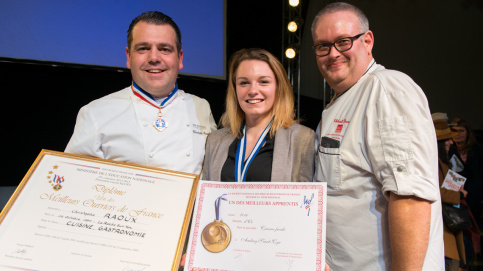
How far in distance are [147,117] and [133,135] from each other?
126mm

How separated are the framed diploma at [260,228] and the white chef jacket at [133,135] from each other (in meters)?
0.41

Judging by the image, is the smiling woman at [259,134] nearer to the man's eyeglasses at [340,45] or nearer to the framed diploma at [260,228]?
the framed diploma at [260,228]

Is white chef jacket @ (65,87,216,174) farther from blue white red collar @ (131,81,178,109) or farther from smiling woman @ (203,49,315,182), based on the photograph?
smiling woman @ (203,49,315,182)

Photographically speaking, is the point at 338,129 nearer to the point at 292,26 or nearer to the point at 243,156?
the point at 243,156

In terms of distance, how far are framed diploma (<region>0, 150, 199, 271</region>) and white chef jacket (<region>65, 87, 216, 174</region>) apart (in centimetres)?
22

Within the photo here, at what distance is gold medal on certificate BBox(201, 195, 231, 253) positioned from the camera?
1439 mm

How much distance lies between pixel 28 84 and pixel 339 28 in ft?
10.2

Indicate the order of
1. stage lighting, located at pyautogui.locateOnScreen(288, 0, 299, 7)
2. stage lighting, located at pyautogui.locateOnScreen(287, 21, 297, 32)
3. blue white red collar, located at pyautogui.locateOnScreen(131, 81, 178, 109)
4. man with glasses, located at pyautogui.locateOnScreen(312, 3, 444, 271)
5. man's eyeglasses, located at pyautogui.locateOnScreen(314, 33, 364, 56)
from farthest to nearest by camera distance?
stage lighting, located at pyautogui.locateOnScreen(287, 21, 297, 32), stage lighting, located at pyautogui.locateOnScreen(288, 0, 299, 7), blue white red collar, located at pyautogui.locateOnScreen(131, 81, 178, 109), man's eyeglasses, located at pyautogui.locateOnScreen(314, 33, 364, 56), man with glasses, located at pyautogui.locateOnScreen(312, 3, 444, 271)

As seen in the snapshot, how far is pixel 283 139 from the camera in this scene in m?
1.79

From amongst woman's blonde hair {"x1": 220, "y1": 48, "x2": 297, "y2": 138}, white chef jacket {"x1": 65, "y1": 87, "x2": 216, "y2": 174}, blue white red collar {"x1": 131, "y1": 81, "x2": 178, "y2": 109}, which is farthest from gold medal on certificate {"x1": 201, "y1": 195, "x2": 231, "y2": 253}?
blue white red collar {"x1": 131, "y1": 81, "x2": 178, "y2": 109}

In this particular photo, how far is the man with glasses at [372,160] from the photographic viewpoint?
1312 millimetres

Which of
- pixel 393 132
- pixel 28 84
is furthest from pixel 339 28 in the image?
pixel 28 84
